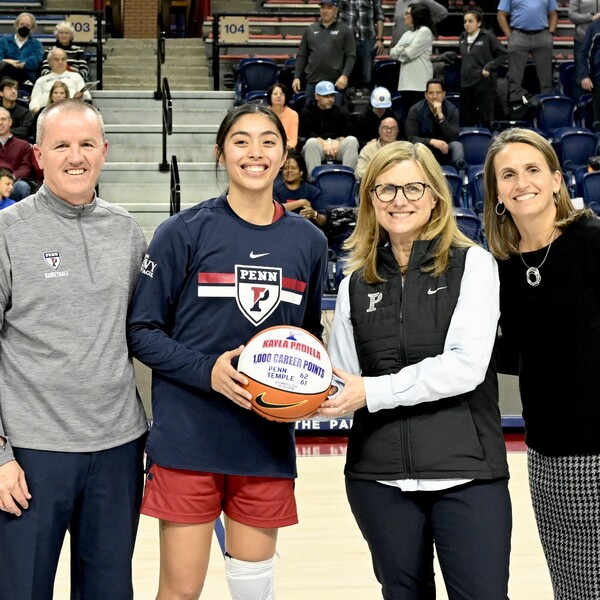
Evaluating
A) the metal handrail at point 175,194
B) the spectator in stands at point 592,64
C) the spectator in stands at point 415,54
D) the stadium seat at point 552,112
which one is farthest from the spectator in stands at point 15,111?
the spectator in stands at point 592,64

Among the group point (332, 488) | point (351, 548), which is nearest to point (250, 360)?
point (351, 548)

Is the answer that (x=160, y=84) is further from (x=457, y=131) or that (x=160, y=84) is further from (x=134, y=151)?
(x=457, y=131)

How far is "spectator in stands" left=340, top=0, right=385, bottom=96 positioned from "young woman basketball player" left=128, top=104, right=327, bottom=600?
334 inches

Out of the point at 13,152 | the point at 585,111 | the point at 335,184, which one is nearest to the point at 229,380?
the point at 335,184

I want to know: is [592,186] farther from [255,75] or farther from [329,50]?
[255,75]

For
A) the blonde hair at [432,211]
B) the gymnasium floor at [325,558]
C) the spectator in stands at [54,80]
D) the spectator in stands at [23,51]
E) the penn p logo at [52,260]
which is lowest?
the gymnasium floor at [325,558]

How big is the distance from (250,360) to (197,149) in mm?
8617

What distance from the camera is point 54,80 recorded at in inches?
393

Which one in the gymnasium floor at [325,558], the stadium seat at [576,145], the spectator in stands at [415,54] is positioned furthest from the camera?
the spectator in stands at [415,54]

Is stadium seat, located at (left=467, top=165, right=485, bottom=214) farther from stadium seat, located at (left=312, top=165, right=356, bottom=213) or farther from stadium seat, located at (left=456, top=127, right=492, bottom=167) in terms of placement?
stadium seat, located at (left=312, top=165, right=356, bottom=213)

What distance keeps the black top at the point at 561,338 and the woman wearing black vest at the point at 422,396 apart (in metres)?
0.15

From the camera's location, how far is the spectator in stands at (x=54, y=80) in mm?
9883

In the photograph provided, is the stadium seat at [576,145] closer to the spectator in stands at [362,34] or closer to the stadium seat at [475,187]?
the stadium seat at [475,187]

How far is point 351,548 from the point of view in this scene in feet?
15.1
